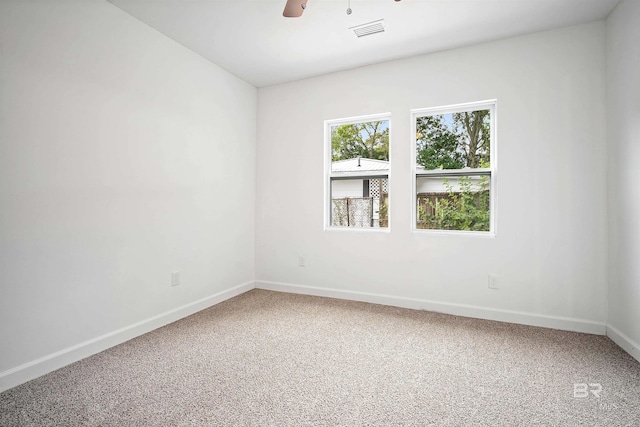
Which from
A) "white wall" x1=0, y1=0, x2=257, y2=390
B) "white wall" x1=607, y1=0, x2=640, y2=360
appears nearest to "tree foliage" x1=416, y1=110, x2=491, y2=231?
"white wall" x1=607, y1=0, x2=640, y2=360

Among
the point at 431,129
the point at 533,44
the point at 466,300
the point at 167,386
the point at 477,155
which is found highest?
the point at 533,44

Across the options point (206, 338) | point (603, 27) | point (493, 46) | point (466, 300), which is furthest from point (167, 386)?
point (603, 27)

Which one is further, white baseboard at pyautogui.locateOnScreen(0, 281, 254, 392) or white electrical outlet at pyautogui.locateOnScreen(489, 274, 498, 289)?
white electrical outlet at pyautogui.locateOnScreen(489, 274, 498, 289)

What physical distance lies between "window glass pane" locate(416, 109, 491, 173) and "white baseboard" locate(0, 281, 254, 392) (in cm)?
279

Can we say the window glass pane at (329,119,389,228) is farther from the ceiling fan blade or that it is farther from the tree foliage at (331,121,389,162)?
the ceiling fan blade

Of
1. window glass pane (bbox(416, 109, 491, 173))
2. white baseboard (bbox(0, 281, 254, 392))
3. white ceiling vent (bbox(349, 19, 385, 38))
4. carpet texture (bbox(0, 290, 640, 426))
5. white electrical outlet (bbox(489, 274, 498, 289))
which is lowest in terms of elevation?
carpet texture (bbox(0, 290, 640, 426))

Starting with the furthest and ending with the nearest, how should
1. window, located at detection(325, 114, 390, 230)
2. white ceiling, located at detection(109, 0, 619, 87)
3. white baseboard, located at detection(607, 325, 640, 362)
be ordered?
window, located at detection(325, 114, 390, 230) → white ceiling, located at detection(109, 0, 619, 87) → white baseboard, located at detection(607, 325, 640, 362)

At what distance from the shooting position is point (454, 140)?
3.31m

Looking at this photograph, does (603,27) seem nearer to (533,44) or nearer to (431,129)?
(533,44)

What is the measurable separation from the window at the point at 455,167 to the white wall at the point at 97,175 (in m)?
2.22

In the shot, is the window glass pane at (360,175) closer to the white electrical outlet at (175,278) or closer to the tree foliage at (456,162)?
the tree foliage at (456,162)

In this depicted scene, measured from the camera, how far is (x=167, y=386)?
6.28ft

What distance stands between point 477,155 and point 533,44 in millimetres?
1046

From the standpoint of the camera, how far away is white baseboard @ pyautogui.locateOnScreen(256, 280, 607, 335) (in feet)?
9.08
